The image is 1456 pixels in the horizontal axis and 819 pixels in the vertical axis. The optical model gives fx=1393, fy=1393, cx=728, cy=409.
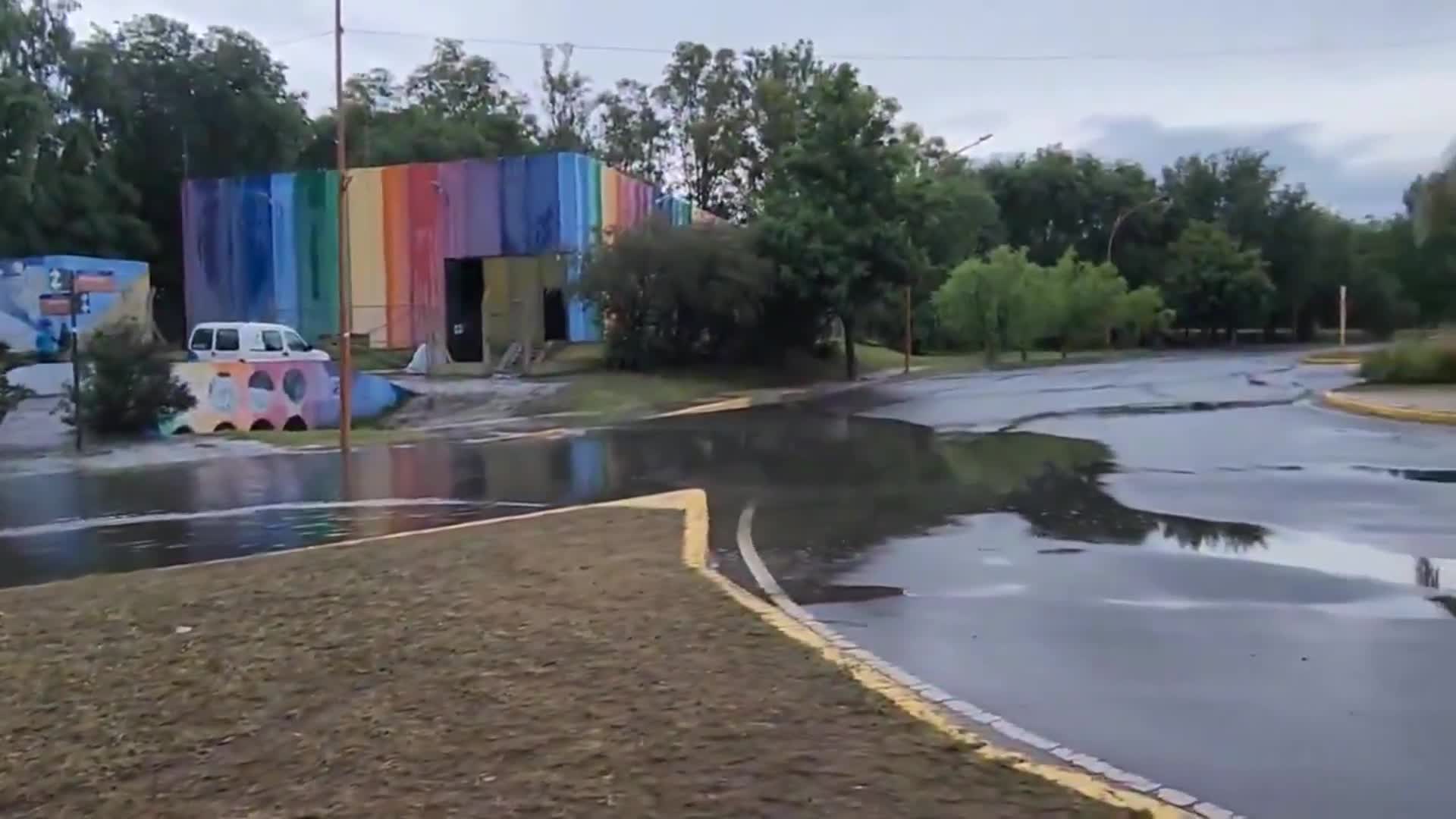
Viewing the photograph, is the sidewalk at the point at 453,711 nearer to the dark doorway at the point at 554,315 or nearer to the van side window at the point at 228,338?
the van side window at the point at 228,338

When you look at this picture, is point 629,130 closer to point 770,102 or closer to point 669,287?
point 770,102

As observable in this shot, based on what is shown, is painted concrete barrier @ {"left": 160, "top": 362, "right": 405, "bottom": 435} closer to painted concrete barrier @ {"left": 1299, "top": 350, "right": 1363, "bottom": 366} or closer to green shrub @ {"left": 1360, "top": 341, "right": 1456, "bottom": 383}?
green shrub @ {"left": 1360, "top": 341, "right": 1456, "bottom": 383}

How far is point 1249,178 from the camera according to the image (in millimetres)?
98688

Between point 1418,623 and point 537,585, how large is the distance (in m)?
5.66

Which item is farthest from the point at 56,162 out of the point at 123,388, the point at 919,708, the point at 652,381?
the point at 919,708

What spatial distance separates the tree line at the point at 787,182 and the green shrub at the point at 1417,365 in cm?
288

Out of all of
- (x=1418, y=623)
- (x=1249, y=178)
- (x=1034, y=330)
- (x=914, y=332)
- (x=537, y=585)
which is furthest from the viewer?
(x=1249, y=178)

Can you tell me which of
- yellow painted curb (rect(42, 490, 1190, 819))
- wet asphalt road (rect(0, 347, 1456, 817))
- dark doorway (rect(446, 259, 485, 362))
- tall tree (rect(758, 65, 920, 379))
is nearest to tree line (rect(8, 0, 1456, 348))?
tall tree (rect(758, 65, 920, 379))

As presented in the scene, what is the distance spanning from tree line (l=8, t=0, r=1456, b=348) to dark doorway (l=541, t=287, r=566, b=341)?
23.9 feet

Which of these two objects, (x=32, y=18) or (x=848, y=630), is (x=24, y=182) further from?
(x=848, y=630)

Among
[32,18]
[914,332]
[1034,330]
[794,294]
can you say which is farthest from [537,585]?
[914,332]

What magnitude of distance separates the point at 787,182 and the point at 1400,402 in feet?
81.2

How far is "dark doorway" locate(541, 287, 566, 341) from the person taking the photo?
4825cm

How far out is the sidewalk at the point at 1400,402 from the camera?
79.7 feet
